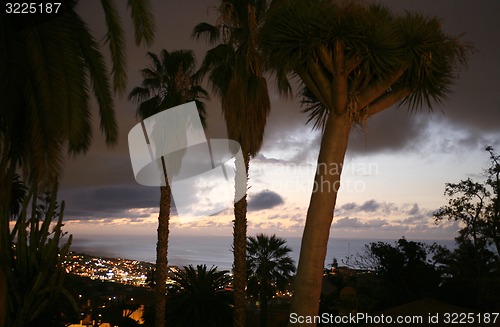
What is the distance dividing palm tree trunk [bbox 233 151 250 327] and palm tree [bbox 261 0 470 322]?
8135 mm

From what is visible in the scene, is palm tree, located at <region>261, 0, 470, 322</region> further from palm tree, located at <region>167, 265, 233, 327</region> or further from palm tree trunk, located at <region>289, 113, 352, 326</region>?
palm tree, located at <region>167, 265, 233, 327</region>

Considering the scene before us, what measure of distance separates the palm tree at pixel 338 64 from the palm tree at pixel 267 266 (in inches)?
754

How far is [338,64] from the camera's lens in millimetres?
7012

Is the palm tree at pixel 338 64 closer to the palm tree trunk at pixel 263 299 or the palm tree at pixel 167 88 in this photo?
the palm tree at pixel 167 88

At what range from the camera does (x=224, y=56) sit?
15.1 meters

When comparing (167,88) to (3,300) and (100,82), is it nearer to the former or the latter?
(100,82)

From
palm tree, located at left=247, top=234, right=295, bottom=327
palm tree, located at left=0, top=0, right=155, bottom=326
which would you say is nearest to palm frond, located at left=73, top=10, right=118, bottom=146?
palm tree, located at left=0, top=0, right=155, bottom=326

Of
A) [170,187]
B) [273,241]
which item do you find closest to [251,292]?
[273,241]

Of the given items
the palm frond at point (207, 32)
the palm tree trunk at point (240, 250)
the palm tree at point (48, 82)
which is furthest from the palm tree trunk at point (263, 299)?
the palm tree at point (48, 82)

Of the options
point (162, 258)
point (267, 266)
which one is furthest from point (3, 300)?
point (267, 266)

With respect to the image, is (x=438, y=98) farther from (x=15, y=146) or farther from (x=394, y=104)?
(x=15, y=146)

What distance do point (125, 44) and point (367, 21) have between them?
3.90 meters

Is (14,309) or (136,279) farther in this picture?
(136,279)

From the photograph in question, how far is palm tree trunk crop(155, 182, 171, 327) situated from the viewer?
18406 millimetres
